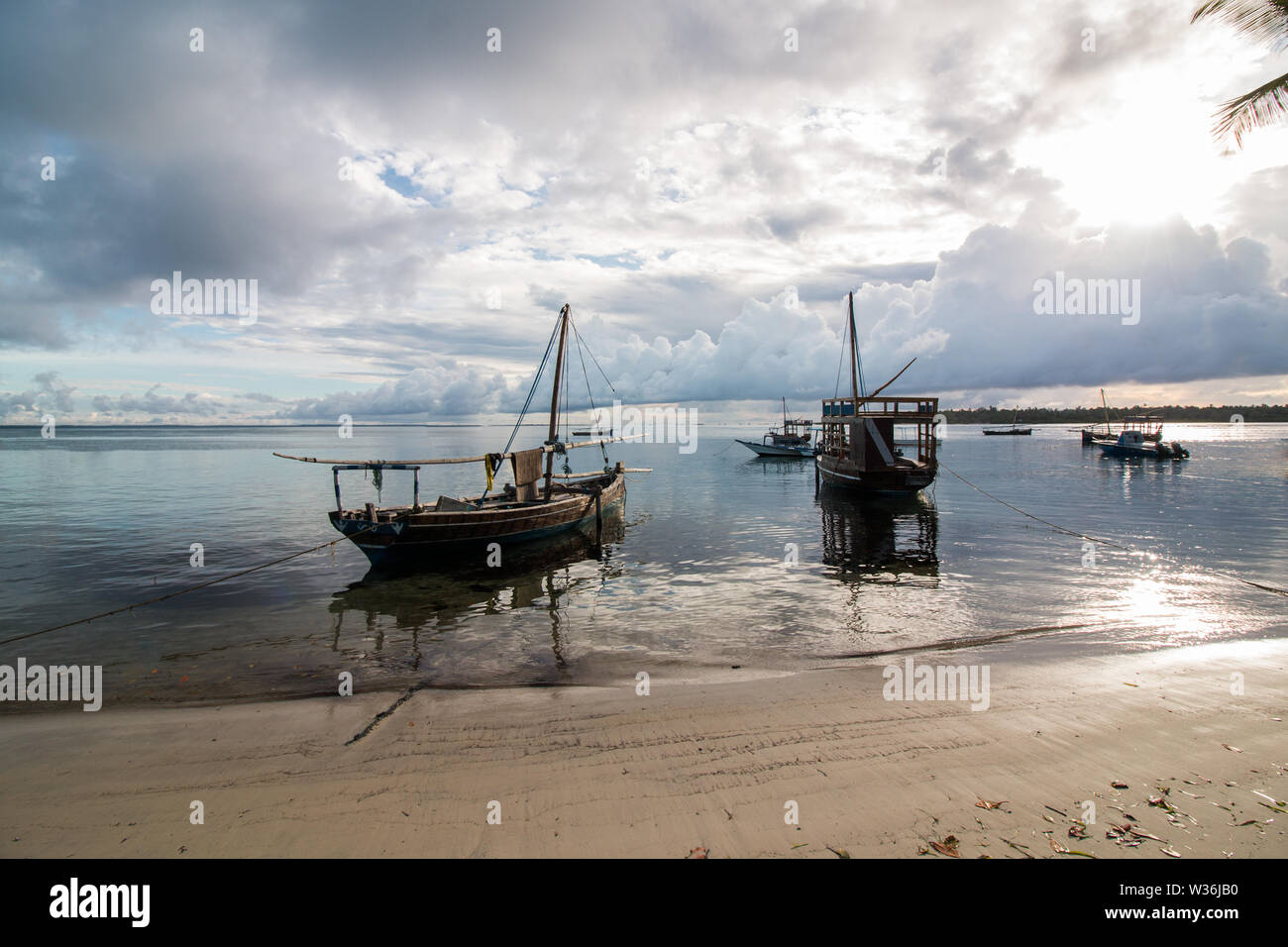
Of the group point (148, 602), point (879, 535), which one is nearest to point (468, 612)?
point (148, 602)

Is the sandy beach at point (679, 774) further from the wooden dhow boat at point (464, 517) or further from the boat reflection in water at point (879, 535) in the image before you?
the boat reflection in water at point (879, 535)

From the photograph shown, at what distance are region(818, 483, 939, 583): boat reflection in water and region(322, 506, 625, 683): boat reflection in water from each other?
31.5 ft

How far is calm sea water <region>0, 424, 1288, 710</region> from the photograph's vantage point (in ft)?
40.4

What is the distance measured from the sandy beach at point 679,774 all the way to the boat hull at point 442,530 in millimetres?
10477

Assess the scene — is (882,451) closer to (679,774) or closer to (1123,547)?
(1123,547)

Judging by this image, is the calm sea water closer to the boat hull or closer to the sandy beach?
the boat hull

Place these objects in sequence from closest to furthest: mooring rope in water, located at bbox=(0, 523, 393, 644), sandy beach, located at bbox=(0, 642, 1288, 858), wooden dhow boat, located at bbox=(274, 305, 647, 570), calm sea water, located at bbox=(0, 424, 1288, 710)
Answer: sandy beach, located at bbox=(0, 642, 1288, 858) → calm sea water, located at bbox=(0, 424, 1288, 710) → mooring rope in water, located at bbox=(0, 523, 393, 644) → wooden dhow boat, located at bbox=(274, 305, 647, 570)

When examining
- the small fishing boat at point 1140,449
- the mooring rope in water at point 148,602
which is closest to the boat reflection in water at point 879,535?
the mooring rope in water at point 148,602

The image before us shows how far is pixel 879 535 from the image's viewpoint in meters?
28.2

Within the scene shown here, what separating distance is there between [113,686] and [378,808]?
9.04 metres

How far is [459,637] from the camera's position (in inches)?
548

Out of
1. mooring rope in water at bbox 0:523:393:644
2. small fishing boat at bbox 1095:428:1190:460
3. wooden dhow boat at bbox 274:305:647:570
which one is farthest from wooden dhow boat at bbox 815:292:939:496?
small fishing boat at bbox 1095:428:1190:460

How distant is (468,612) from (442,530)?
220 inches
